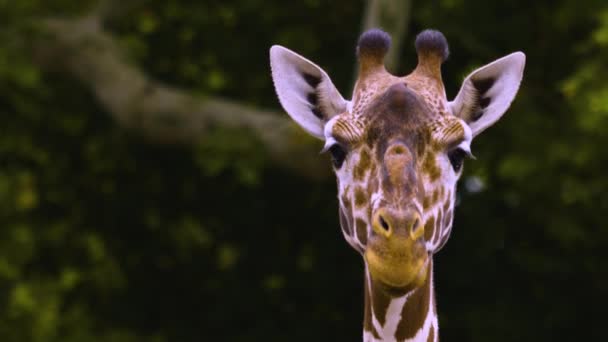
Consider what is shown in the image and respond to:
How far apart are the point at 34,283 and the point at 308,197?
11.7 ft

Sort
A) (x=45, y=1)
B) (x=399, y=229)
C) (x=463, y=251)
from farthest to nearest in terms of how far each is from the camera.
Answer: (x=45, y=1) → (x=463, y=251) → (x=399, y=229)

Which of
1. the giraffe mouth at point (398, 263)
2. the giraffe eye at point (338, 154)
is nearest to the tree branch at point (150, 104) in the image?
the giraffe eye at point (338, 154)

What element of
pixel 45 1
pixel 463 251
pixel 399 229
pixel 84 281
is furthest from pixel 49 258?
pixel 399 229

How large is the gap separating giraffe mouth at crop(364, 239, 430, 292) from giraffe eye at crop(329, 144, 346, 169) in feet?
2.11

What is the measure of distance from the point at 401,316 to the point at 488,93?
46.5 inches

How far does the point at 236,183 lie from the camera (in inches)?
650

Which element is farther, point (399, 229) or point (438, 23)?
point (438, 23)

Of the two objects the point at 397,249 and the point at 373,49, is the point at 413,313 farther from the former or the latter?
the point at 373,49

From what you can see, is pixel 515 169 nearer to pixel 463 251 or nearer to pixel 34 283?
pixel 463 251

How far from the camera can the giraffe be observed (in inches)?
218

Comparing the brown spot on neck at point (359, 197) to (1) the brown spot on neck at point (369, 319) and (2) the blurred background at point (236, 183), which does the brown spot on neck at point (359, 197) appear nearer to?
(1) the brown spot on neck at point (369, 319)

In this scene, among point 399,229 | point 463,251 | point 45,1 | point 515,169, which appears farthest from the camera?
point 45,1

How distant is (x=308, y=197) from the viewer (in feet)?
55.1

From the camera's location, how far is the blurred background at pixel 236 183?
1429 centimetres
